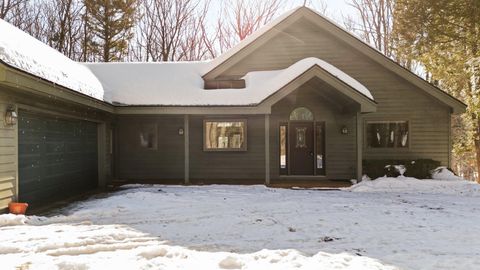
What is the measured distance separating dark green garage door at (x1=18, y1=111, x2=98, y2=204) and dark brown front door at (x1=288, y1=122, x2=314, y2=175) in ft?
20.6

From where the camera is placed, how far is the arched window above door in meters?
11.3

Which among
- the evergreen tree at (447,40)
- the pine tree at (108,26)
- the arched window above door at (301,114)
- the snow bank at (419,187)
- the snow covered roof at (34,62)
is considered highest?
the pine tree at (108,26)

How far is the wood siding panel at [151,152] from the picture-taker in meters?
11.5

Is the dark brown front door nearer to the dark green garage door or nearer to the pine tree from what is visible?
the dark green garage door

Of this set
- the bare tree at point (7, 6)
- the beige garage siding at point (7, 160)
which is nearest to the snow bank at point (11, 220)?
the beige garage siding at point (7, 160)

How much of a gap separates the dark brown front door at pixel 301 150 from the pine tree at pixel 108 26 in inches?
625

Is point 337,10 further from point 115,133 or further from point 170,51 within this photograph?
point 115,133

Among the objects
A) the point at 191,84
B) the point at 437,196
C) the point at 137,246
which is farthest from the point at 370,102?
the point at 137,246

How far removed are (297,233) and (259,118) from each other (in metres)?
6.61

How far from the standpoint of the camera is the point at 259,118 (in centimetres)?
1129

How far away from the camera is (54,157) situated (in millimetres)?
7543

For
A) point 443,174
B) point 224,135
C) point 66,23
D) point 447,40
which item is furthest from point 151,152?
point 66,23

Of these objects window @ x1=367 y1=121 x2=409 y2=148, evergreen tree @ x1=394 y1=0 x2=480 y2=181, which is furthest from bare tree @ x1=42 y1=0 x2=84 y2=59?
window @ x1=367 y1=121 x2=409 y2=148

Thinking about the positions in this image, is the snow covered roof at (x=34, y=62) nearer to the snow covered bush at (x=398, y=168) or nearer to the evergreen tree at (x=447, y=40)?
the snow covered bush at (x=398, y=168)
